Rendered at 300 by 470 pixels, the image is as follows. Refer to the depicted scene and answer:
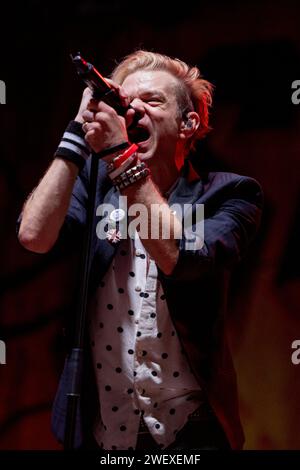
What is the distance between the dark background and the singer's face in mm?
917

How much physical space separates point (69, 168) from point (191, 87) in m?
0.56

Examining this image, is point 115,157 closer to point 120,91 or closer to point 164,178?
point 120,91

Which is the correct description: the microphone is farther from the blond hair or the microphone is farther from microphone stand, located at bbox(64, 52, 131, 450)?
the blond hair

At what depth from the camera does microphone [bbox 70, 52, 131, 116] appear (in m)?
1.06

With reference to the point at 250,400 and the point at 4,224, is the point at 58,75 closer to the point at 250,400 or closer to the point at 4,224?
the point at 4,224

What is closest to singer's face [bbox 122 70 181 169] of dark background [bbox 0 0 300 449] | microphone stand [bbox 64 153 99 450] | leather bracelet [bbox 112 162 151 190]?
leather bracelet [bbox 112 162 151 190]

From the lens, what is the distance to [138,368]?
4.44 ft

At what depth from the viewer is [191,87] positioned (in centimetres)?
168

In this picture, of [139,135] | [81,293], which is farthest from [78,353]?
[139,135]

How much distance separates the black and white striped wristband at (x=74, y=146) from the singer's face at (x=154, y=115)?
19 centimetres

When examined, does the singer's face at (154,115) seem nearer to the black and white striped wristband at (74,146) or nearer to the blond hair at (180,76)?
the blond hair at (180,76)

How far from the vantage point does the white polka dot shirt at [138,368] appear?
52.7 inches

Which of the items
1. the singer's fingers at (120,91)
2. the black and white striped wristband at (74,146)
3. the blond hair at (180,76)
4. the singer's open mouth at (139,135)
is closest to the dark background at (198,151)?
the blond hair at (180,76)

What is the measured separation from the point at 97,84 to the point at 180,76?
0.59 metres
